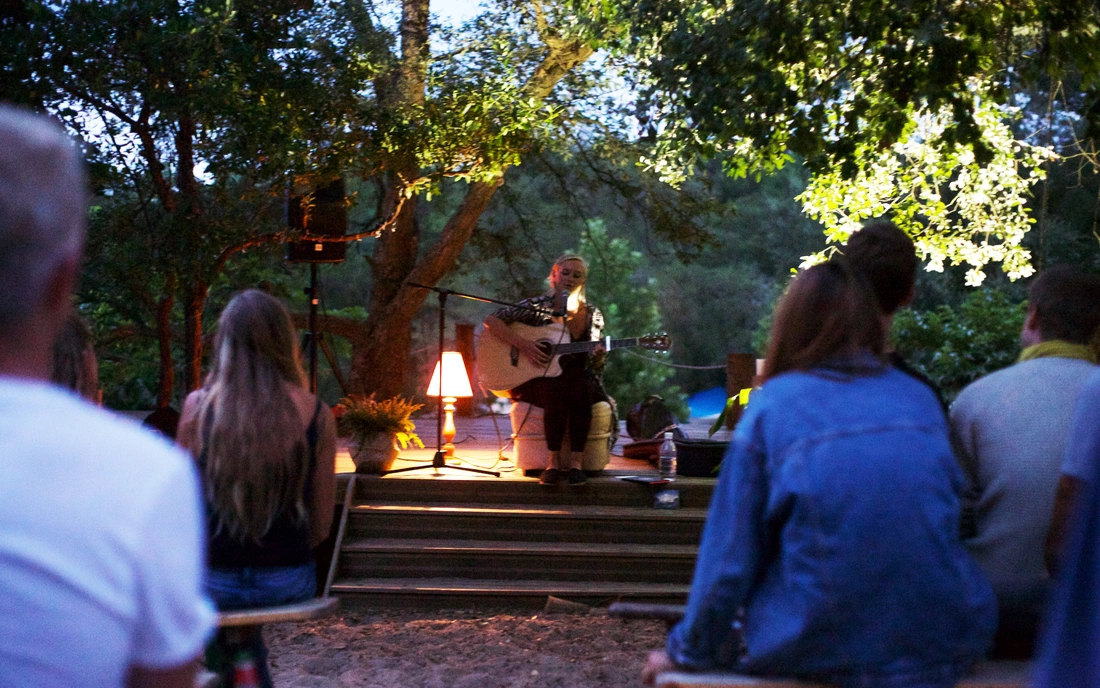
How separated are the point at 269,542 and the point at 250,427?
1.03 ft

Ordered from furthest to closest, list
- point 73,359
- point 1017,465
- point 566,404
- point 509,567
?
point 566,404 → point 509,567 → point 73,359 → point 1017,465

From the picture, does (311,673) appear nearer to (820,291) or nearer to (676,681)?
(676,681)

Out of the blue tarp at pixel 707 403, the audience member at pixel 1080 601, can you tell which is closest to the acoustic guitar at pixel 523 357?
the audience member at pixel 1080 601

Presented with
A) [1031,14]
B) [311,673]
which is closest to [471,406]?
[311,673]

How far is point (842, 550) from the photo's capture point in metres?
1.65

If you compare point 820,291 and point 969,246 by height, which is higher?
point 969,246

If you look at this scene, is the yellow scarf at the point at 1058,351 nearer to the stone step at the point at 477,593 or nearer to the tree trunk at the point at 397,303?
the stone step at the point at 477,593

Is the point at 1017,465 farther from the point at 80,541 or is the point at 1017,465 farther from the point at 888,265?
the point at 80,541

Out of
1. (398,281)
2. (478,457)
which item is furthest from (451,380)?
(398,281)

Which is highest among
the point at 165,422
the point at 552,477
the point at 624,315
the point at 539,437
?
the point at 624,315

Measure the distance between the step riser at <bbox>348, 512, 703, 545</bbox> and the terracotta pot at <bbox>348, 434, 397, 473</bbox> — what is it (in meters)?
0.35

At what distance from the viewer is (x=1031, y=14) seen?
4711mm

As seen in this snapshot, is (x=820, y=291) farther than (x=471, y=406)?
No

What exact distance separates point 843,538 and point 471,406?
10151 millimetres
